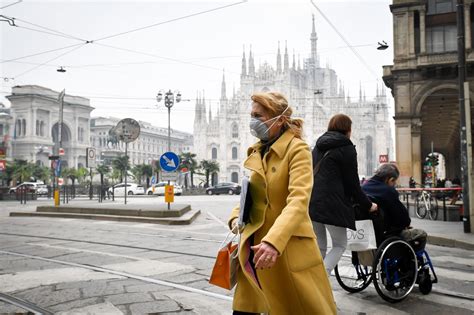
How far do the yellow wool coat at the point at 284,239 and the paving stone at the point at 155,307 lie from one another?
1602mm

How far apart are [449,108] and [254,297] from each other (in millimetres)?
27350

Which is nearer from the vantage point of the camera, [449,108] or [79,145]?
[449,108]

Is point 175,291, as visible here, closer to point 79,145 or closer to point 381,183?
point 381,183

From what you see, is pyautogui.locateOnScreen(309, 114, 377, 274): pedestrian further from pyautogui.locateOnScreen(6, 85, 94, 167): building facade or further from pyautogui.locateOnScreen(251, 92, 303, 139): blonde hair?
pyautogui.locateOnScreen(6, 85, 94, 167): building facade

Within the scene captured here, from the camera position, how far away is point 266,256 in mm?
2094

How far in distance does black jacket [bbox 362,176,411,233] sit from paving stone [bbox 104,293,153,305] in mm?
2329

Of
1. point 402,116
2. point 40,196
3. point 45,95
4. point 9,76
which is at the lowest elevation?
point 40,196

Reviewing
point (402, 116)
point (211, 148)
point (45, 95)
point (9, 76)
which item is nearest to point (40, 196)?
point (9, 76)

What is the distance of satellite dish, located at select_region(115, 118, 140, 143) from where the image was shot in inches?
740

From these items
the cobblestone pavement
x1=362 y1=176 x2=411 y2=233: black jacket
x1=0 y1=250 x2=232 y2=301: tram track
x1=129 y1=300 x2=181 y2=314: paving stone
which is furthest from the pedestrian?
x1=129 y1=300 x2=181 y2=314: paving stone

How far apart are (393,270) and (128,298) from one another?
2.46 metres

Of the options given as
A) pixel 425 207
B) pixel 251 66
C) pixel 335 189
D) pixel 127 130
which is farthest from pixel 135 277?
pixel 251 66

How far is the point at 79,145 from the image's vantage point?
8525 centimetres

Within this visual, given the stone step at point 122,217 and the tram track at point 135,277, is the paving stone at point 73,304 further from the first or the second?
the stone step at point 122,217
